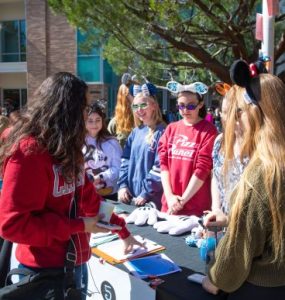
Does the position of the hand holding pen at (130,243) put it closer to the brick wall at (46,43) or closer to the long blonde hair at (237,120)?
the long blonde hair at (237,120)

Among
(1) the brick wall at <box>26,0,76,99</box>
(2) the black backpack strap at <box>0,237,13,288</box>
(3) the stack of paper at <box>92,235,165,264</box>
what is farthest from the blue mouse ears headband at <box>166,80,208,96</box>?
(1) the brick wall at <box>26,0,76,99</box>

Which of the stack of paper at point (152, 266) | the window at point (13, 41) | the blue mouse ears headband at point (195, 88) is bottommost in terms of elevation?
the stack of paper at point (152, 266)

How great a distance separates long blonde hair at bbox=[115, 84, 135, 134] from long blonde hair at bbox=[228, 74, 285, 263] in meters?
2.59

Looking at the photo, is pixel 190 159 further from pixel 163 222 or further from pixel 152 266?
pixel 152 266

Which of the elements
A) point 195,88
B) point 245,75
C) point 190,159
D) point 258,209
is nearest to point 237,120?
point 245,75

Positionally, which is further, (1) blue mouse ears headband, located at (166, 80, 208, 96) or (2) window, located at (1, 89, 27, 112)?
(2) window, located at (1, 89, 27, 112)

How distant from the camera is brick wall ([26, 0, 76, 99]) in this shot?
648 inches

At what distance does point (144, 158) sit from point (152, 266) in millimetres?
1203

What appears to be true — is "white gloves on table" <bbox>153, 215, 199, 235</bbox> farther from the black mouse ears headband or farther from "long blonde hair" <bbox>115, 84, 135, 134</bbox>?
"long blonde hair" <bbox>115, 84, 135, 134</bbox>

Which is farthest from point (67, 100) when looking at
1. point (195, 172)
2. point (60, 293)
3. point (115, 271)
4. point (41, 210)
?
point (195, 172)

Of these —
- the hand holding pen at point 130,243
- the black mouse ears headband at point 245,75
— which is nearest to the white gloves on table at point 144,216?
the hand holding pen at point 130,243

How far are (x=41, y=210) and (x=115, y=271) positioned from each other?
628 millimetres

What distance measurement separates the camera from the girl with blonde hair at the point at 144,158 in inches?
112

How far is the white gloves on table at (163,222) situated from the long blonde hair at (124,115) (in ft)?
4.75
